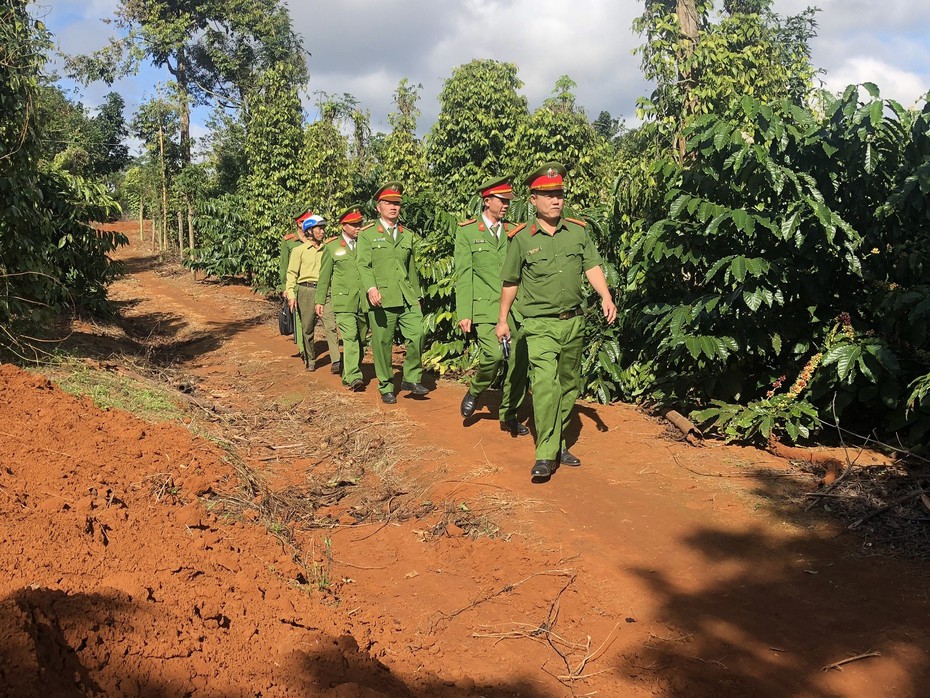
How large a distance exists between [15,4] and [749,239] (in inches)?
263

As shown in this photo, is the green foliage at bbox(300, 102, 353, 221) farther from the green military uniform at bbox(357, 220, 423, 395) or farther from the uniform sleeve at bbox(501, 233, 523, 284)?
the uniform sleeve at bbox(501, 233, 523, 284)

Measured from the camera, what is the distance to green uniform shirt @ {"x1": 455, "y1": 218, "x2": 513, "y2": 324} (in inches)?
263

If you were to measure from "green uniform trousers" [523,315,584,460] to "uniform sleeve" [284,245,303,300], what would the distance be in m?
5.12

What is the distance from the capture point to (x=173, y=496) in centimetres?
456

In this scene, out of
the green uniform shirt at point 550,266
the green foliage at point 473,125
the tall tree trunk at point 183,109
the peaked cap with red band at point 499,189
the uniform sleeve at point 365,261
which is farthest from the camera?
the tall tree trunk at point 183,109

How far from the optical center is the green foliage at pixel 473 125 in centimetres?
1483

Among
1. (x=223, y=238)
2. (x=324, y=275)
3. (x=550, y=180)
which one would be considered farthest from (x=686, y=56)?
(x=223, y=238)

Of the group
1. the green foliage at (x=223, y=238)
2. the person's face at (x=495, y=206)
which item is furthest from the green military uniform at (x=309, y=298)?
the green foliage at (x=223, y=238)

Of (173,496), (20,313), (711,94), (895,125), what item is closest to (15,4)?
(20,313)

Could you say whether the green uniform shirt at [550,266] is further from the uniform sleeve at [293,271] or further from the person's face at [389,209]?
the uniform sleeve at [293,271]

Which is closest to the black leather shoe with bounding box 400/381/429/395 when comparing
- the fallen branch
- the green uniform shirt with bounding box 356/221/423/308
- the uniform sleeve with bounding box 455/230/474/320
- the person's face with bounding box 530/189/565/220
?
the green uniform shirt with bounding box 356/221/423/308

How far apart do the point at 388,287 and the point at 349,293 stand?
0.81m

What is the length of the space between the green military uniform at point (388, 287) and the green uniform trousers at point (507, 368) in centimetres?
114

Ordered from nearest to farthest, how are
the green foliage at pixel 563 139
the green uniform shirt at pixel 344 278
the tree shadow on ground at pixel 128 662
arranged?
the tree shadow on ground at pixel 128 662
the green uniform shirt at pixel 344 278
the green foliage at pixel 563 139
